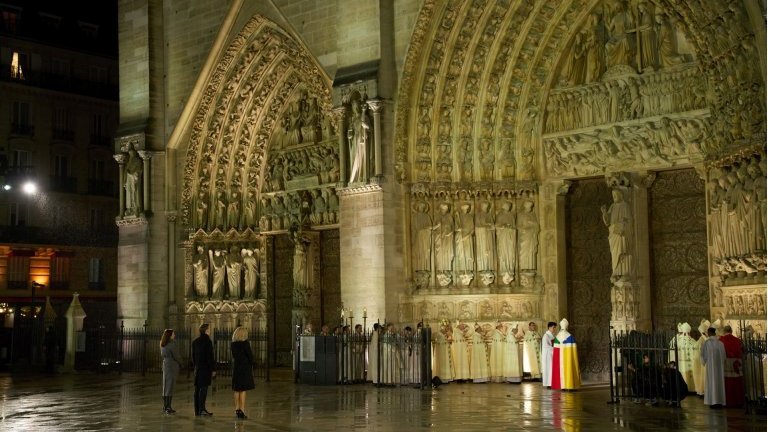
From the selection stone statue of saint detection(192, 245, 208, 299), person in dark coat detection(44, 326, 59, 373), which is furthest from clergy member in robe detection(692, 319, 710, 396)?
person in dark coat detection(44, 326, 59, 373)

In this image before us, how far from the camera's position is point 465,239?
70.2 ft

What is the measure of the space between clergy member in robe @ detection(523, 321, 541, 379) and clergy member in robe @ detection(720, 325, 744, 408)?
18.5ft

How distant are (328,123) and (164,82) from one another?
14.4 feet

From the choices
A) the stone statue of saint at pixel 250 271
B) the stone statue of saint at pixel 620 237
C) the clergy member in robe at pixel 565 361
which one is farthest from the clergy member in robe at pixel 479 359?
the stone statue of saint at pixel 250 271

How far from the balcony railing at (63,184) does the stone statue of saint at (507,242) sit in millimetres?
24413

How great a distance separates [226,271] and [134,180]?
9.68 ft

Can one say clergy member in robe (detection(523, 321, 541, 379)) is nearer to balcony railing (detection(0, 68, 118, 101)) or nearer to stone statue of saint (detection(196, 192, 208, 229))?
stone statue of saint (detection(196, 192, 208, 229))

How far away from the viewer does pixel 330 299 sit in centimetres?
2497

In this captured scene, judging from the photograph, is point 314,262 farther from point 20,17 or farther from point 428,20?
point 20,17

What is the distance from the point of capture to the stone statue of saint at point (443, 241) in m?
21.4

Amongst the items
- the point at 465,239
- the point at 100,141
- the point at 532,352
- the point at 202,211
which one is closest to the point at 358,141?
the point at 465,239

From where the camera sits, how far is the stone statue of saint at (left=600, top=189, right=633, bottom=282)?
20109 mm

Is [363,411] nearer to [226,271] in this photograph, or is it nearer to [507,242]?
[507,242]

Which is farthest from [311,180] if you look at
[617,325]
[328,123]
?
[617,325]
